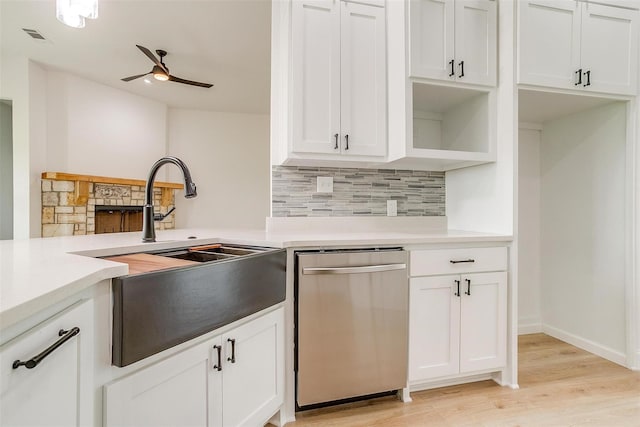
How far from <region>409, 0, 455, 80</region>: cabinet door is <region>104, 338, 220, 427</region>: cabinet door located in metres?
1.84

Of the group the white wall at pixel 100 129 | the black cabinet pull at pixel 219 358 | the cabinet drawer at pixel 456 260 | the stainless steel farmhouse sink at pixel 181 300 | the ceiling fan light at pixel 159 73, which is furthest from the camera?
the white wall at pixel 100 129

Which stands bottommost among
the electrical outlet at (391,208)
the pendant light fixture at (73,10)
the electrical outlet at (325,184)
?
the electrical outlet at (391,208)

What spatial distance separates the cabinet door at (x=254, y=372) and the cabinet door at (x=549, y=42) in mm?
2053

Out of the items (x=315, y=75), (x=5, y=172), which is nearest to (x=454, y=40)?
(x=315, y=75)

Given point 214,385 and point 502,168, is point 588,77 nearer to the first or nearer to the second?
point 502,168

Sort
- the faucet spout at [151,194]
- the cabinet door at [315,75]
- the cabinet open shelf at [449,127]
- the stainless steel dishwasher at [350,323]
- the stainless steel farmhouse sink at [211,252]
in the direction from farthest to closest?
the cabinet open shelf at [449,127]
the cabinet door at [315,75]
the stainless steel dishwasher at [350,323]
the stainless steel farmhouse sink at [211,252]
the faucet spout at [151,194]

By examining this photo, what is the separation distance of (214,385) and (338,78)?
173 cm

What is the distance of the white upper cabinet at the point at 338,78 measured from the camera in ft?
6.17

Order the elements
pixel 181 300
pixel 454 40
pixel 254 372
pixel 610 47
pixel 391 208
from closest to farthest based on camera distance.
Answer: pixel 181 300
pixel 254 372
pixel 454 40
pixel 610 47
pixel 391 208

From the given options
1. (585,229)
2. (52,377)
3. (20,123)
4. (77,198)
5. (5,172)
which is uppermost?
(20,123)

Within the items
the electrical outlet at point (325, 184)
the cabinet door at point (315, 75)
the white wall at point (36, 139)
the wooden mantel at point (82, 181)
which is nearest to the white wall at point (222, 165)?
the wooden mantel at point (82, 181)

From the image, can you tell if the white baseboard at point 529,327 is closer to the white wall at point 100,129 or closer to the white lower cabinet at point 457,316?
the white lower cabinet at point 457,316

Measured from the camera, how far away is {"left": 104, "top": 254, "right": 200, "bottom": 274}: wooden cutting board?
1.00m

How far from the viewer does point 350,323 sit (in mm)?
1607
